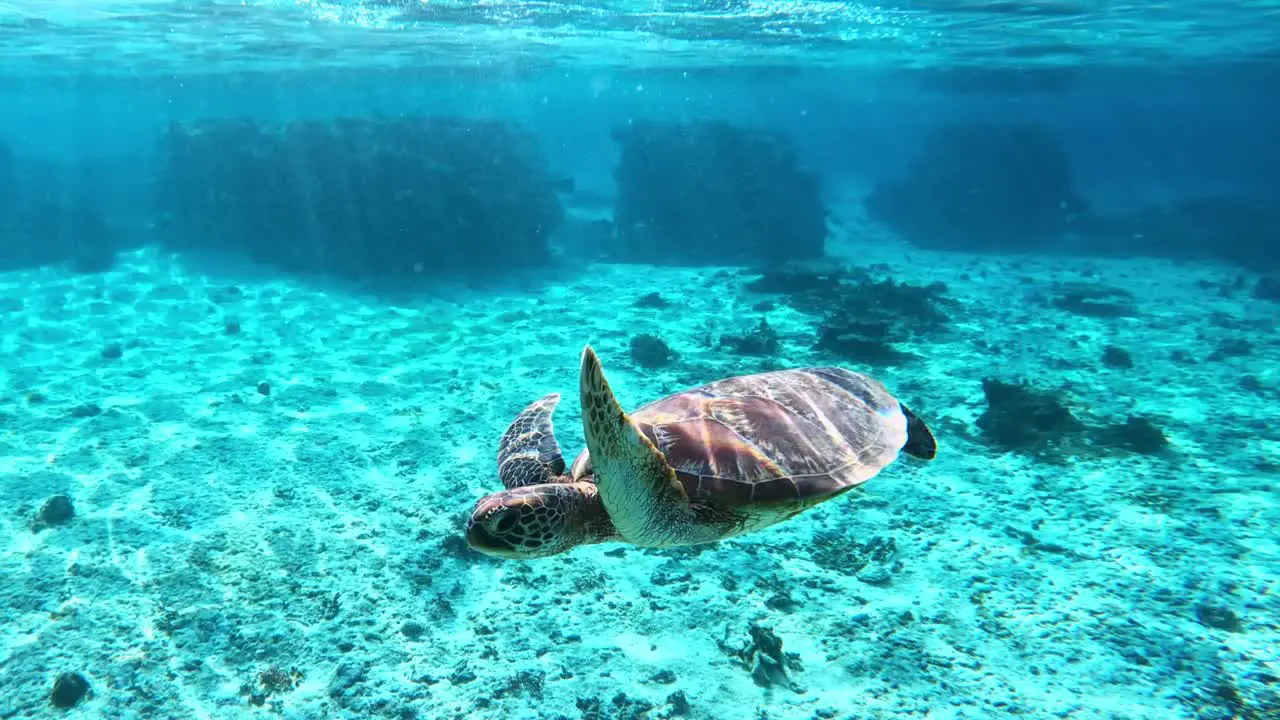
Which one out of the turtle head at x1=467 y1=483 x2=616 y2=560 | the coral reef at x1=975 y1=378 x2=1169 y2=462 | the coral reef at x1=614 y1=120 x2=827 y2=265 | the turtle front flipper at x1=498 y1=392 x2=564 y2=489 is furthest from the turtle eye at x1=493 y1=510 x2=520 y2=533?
the coral reef at x1=614 y1=120 x2=827 y2=265

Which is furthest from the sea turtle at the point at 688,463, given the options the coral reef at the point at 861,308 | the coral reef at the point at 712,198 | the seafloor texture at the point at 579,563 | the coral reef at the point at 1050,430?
the coral reef at the point at 712,198

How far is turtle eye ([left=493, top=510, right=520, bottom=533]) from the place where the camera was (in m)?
3.09

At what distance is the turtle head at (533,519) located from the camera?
10.2ft

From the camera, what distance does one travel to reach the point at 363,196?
19531 mm

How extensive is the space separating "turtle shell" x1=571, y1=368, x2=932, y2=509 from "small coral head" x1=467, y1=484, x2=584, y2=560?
538 millimetres

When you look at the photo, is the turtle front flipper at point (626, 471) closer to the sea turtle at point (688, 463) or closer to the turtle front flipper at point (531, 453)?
the sea turtle at point (688, 463)

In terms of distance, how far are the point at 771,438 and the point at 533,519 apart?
5.74 feet

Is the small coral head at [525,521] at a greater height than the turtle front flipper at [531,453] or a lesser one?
greater

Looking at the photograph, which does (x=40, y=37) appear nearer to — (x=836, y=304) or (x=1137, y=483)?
(x=836, y=304)

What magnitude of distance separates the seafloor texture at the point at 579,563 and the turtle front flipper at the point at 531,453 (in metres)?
2.18

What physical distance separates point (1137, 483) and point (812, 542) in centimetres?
453

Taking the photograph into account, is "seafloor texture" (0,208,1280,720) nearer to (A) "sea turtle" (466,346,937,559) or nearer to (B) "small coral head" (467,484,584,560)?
(A) "sea turtle" (466,346,937,559)

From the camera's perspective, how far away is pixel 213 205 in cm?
2098

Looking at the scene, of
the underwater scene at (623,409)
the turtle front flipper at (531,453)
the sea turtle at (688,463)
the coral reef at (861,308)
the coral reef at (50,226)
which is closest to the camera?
the sea turtle at (688,463)
